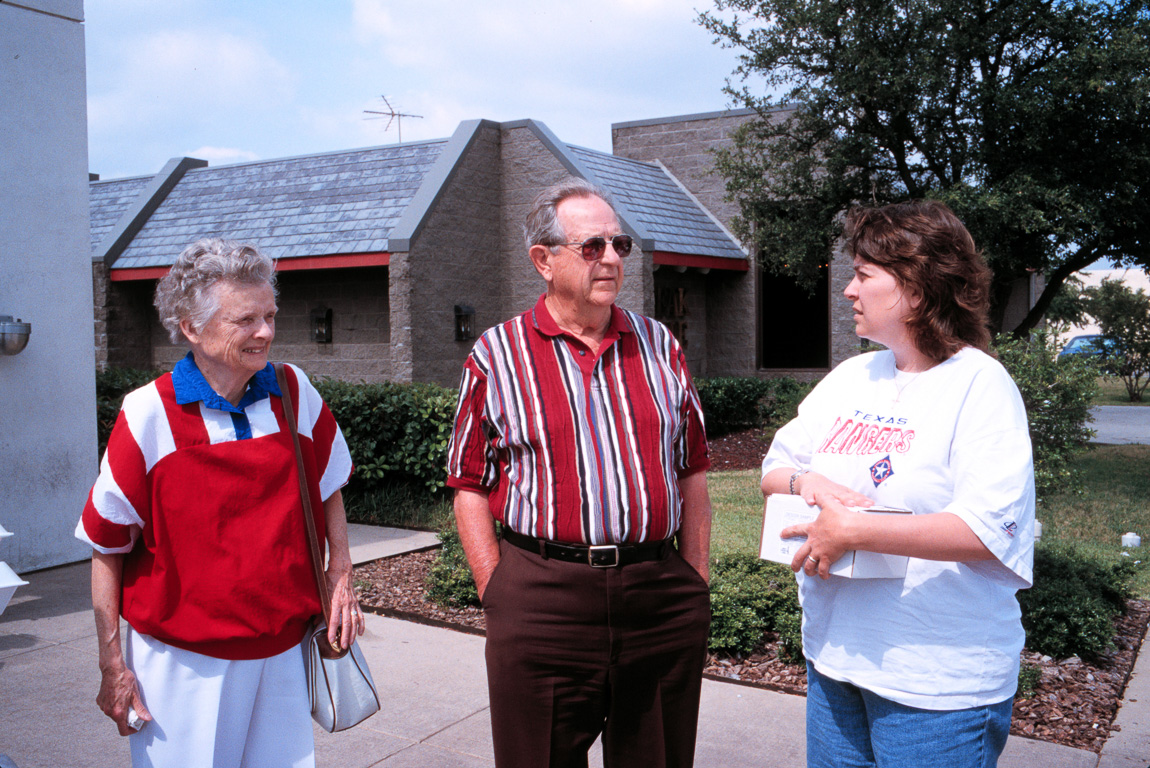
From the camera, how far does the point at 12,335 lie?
21.2ft

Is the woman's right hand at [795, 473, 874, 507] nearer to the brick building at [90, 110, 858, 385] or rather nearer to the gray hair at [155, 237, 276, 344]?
the gray hair at [155, 237, 276, 344]

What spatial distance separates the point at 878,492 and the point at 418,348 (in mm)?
11868

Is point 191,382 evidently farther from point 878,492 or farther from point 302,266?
point 302,266

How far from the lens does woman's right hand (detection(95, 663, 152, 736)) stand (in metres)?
2.38

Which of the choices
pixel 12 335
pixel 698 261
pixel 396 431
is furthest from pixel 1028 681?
pixel 698 261

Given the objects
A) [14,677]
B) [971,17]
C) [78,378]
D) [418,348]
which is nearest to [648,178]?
[418,348]

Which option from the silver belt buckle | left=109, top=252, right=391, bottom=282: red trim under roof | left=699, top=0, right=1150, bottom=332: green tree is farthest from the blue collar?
left=109, top=252, right=391, bottom=282: red trim under roof

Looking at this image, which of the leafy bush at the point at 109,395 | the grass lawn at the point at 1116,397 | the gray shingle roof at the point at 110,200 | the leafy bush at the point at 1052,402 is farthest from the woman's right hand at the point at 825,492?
the grass lawn at the point at 1116,397

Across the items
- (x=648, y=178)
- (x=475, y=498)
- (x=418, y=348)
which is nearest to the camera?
(x=475, y=498)

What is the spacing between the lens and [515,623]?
8.33 ft

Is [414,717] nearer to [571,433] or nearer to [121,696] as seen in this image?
[121,696]

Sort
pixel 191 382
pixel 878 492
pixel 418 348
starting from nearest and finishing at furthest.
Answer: pixel 878 492, pixel 191 382, pixel 418 348

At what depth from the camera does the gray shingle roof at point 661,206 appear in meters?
15.2

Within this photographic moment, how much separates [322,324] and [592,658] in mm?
13586
